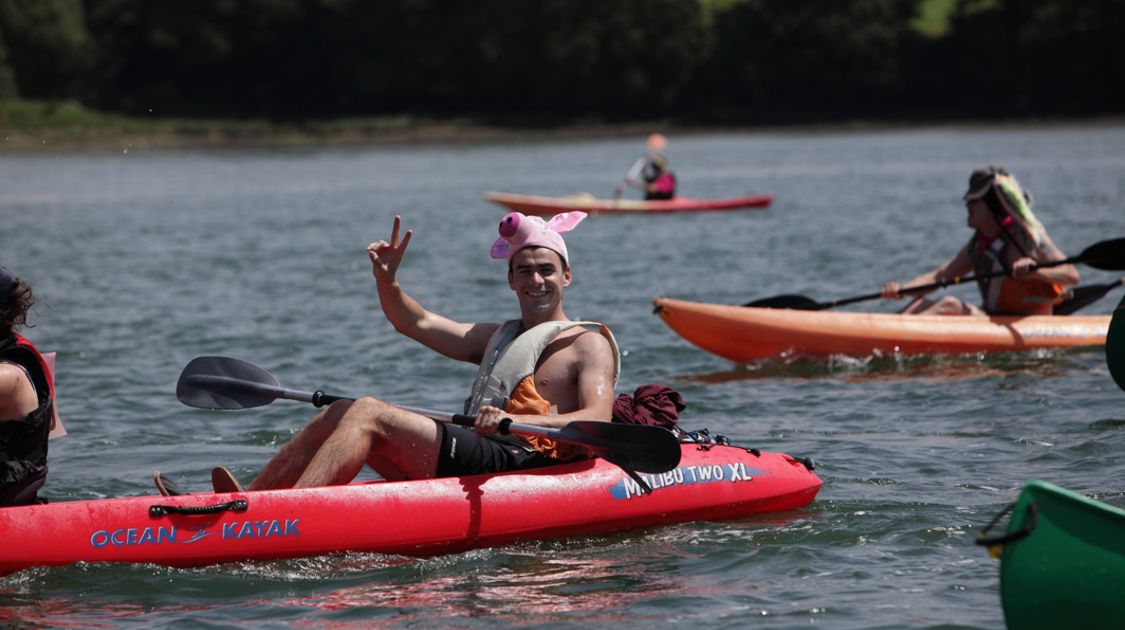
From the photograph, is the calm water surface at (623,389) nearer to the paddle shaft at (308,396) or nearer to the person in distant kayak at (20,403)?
the person in distant kayak at (20,403)

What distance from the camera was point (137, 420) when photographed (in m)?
9.36

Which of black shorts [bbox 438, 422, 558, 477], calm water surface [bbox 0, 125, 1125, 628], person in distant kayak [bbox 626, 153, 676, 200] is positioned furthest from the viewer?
person in distant kayak [bbox 626, 153, 676, 200]

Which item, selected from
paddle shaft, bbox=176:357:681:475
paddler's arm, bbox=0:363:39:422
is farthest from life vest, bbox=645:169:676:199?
paddler's arm, bbox=0:363:39:422

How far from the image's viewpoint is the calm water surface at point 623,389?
5621 mm

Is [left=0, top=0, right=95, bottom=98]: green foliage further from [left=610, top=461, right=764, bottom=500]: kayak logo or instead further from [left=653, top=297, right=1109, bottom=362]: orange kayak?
[left=610, top=461, right=764, bottom=500]: kayak logo

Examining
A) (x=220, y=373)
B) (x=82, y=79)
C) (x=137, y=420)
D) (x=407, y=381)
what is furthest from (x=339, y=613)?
(x=82, y=79)

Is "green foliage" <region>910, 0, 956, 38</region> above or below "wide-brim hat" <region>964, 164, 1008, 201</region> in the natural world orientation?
above

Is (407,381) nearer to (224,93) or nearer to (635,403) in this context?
(635,403)

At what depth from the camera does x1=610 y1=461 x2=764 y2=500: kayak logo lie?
621 cm

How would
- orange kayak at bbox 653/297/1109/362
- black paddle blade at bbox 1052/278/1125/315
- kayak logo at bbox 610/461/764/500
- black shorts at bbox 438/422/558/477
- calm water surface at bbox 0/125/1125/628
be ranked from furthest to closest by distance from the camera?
black paddle blade at bbox 1052/278/1125/315 < orange kayak at bbox 653/297/1109/362 < kayak logo at bbox 610/461/764/500 < black shorts at bbox 438/422/558/477 < calm water surface at bbox 0/125/1125/628

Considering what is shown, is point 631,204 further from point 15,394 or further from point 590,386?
point 15,394

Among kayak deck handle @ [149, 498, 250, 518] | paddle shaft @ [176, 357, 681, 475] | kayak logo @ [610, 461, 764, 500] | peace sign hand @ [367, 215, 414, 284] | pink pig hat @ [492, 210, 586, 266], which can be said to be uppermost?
pink pig hat @ [492, 210, 586, 266]

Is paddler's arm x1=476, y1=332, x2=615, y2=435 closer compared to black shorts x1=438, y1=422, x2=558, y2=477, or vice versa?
paddler's arm x1=476, y1=332, x2=615, y2=435

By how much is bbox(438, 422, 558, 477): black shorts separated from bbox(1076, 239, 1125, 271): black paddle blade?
5.01 m
